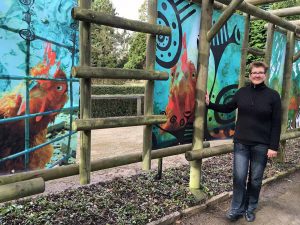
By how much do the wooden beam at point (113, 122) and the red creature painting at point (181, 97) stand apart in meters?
0.29

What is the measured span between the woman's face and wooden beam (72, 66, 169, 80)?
35.0 inches

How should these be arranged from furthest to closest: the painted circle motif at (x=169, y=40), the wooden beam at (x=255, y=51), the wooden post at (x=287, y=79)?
the wooden post at (x=287, y=79) < the wooden beam at (x=255, y=51) < the painted circle motif at (x=169, y=40)

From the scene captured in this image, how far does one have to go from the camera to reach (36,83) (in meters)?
2.34

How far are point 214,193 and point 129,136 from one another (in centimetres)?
435

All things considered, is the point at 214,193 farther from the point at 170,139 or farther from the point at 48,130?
the point at 48,130

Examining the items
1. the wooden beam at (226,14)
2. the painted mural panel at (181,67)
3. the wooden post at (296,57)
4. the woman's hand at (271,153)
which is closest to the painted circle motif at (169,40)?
the painted mural panel at (181,67)

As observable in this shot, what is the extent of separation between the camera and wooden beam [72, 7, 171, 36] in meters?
2.30

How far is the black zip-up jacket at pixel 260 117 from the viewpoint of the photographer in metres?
3.11

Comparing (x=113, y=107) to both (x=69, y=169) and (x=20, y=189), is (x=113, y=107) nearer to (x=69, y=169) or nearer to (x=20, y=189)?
(x=69, y=169)

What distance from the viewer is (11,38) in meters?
2.17

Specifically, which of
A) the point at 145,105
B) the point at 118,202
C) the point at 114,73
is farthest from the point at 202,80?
the point at 118,202

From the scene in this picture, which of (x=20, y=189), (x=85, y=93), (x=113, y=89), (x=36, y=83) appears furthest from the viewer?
(x=113, y=89)

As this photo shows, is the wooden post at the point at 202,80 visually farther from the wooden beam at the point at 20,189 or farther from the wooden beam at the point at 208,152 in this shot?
the wooden beam at the point at 20,189

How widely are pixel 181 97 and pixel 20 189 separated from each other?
6.10ft
